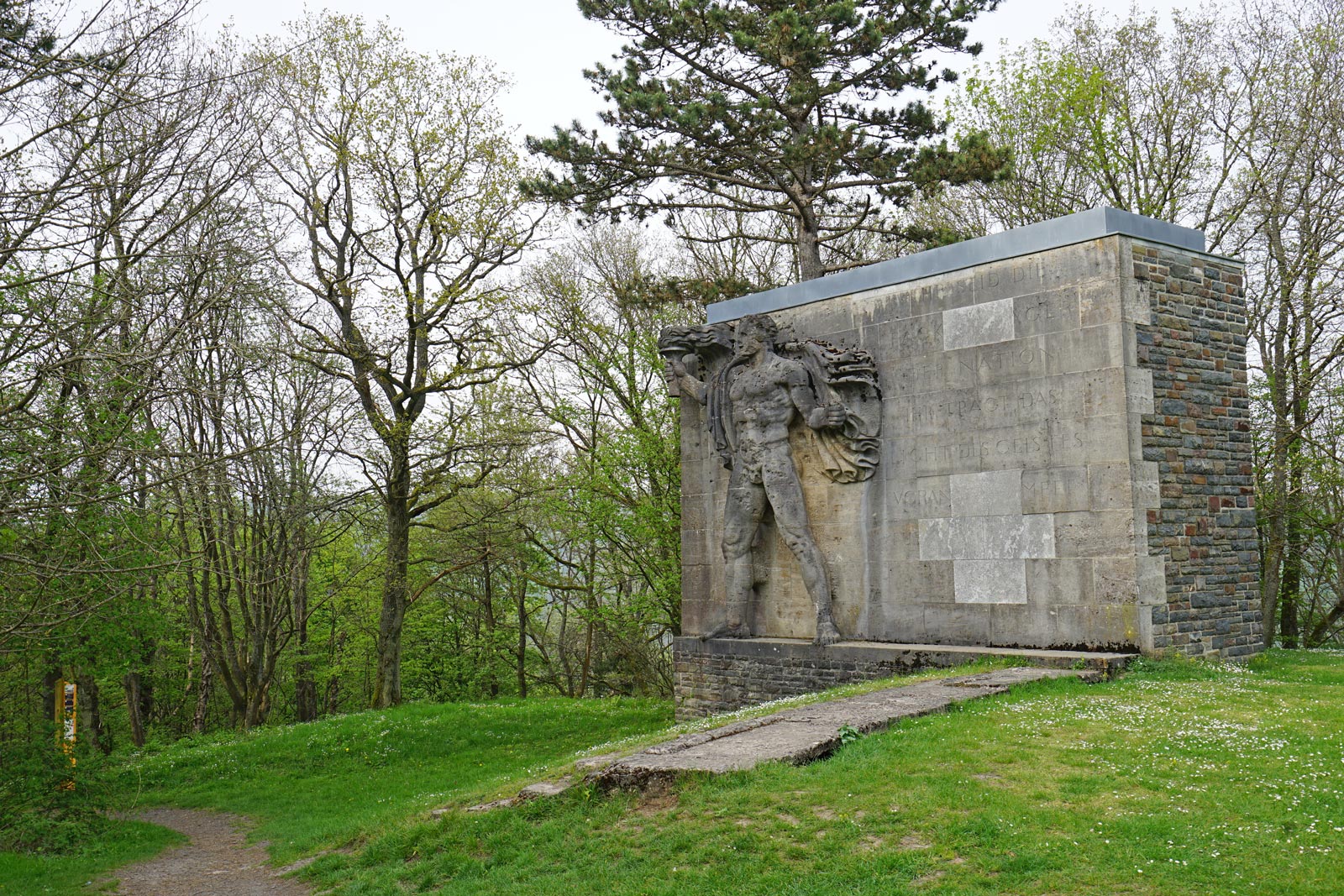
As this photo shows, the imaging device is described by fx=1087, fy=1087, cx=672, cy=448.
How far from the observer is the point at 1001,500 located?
11.3 metres

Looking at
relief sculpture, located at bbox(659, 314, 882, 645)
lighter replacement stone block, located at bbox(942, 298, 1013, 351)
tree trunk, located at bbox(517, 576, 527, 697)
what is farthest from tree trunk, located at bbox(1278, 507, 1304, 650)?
tree trunk, located at bbox(517, 576, 527, 697)

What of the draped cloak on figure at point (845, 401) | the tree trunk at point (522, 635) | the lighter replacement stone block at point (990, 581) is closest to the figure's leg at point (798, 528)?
the draped cloak on figure at point (845, 401)

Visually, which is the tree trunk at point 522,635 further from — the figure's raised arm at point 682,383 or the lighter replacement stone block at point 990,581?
the lighter replacement stone block at point 990,581

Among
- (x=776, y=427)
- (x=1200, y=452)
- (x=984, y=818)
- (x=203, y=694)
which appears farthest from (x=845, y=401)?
(x=203, y=694)

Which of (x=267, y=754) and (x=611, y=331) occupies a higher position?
(x=611, y=331)

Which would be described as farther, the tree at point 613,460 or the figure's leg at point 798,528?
the tree at point 613,460

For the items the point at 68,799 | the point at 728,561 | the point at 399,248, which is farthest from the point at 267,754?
the point at 399,248

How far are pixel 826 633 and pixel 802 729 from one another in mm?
4727

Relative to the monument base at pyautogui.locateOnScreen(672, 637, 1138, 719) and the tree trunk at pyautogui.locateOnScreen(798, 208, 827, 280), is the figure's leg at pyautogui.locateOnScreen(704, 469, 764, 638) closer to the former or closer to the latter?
the monument base at pyautogui.locateOnScreen(672, 637, 1138, 719)

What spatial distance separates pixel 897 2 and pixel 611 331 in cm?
854

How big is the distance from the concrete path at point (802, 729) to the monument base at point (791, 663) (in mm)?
674

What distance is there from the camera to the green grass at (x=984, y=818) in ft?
16.8

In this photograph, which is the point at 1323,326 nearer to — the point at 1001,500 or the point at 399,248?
the point at 1001,500

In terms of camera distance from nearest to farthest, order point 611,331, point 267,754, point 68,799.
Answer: point 68,799 → point 267,754 → point 611,331
